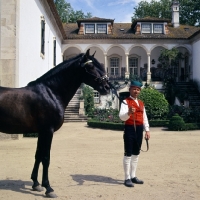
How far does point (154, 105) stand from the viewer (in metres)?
20.0

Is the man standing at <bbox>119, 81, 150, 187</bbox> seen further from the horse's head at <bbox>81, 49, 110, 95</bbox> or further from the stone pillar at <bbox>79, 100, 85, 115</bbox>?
the stone pillar at <bbox>79, 100, 85, 115</bbox>

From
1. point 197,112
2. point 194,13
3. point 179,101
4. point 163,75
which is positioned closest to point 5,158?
point 197,112

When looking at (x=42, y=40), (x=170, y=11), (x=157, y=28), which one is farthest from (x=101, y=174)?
(x=170, y=11)

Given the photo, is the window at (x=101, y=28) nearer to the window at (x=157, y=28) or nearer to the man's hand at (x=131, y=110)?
the window at (x=157, y=28)

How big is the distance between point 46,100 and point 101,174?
7.55 feet

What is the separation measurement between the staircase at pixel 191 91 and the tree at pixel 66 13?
85.0 feet

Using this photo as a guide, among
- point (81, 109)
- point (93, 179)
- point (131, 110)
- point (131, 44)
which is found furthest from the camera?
point (131, 44)

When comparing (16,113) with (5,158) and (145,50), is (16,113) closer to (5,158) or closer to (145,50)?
(5,158)

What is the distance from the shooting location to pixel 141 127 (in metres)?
5.42

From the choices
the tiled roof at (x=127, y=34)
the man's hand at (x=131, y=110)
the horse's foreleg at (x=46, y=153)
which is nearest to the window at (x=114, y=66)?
the tiled roof at (x=127, y=34)

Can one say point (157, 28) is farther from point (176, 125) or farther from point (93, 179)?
point (93, 179)

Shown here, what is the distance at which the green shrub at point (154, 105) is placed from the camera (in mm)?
19855

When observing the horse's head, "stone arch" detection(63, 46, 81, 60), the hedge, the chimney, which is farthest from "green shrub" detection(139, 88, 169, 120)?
the chimney

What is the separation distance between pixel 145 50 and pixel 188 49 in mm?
4245
